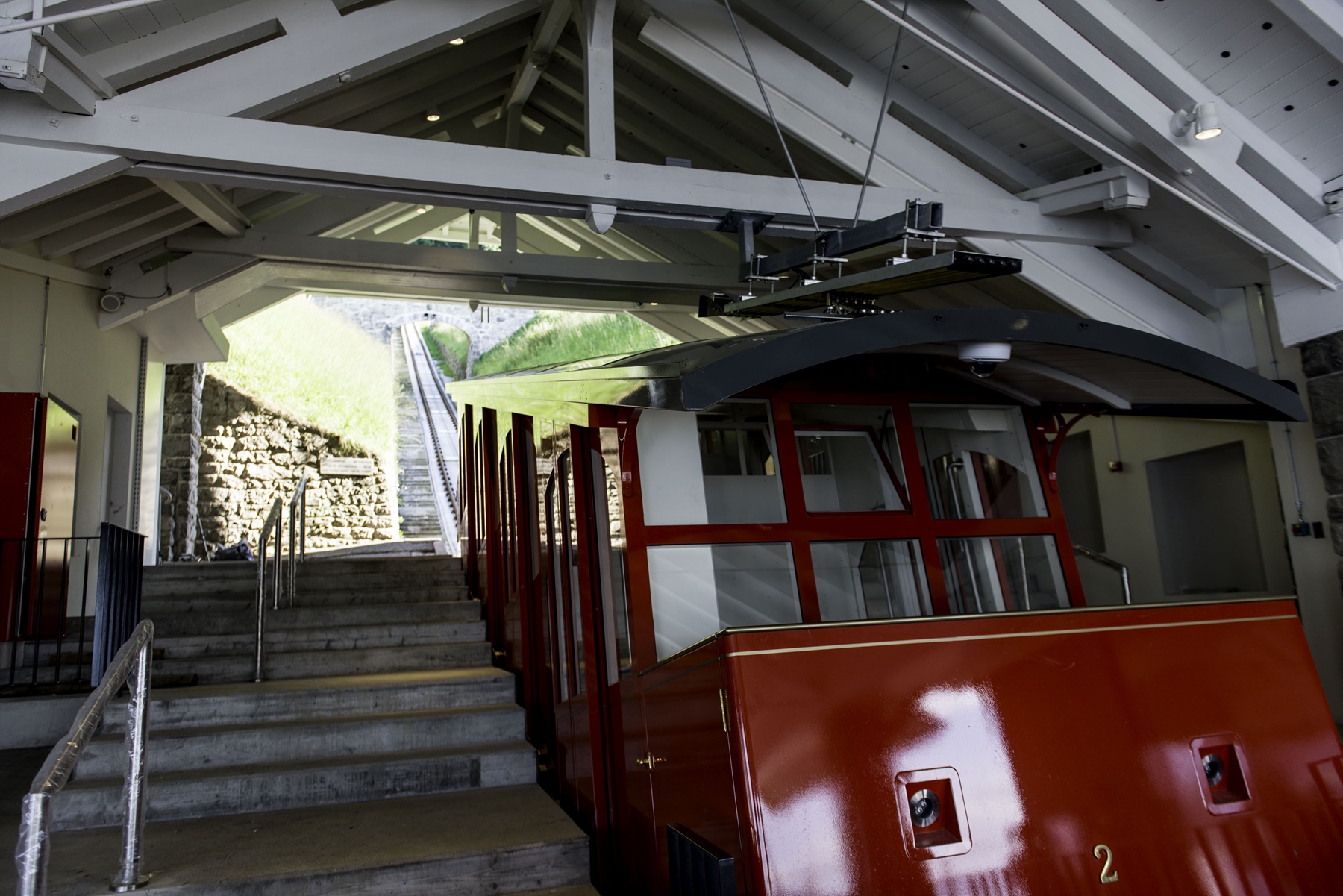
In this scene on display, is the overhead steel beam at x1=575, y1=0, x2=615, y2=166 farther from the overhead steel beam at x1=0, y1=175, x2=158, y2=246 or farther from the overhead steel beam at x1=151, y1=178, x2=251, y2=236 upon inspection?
the overhead steel beam at x1=0, y1=175, x2=158, y2=246

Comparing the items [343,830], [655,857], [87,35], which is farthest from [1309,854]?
[87,35]

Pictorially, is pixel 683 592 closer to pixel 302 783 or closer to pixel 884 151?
pixel 302 783

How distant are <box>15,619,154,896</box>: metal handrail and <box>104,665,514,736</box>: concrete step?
168 centimetres

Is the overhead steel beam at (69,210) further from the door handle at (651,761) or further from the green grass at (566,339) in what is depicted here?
the green grass at (566,339)

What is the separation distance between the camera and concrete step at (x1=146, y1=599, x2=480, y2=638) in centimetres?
666

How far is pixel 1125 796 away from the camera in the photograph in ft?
9.02

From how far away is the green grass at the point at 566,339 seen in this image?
26.1m

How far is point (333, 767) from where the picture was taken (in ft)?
15.4

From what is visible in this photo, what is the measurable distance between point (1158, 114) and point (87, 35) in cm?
574

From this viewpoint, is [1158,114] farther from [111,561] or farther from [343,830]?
[111,561]

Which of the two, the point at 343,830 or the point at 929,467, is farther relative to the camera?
the point at 343,830

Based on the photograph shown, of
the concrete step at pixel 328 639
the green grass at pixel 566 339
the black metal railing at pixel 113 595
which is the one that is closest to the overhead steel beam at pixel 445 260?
the concrete step at pixel 328 639

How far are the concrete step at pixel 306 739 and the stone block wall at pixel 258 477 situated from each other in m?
7.94

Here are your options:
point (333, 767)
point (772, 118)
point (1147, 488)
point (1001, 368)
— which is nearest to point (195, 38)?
point (772, 118)
